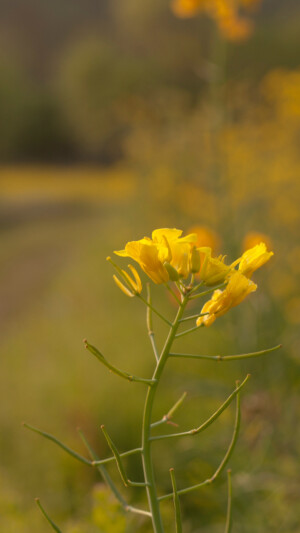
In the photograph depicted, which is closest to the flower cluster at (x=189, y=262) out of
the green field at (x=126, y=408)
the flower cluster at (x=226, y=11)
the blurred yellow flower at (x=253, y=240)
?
the blurred yellow flower at (x=253, y=240)

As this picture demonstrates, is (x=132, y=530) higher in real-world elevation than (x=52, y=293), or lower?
higher

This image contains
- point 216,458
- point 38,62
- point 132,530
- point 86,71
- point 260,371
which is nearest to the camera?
point 132,530

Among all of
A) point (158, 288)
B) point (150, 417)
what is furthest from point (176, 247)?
point (158, 288)

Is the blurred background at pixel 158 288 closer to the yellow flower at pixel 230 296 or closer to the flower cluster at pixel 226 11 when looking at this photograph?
the flower cluster at pixel 226 11

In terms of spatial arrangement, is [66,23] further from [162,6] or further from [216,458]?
[216,458]

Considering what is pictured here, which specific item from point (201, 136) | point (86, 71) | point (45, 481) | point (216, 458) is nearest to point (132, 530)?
point (216, 458)

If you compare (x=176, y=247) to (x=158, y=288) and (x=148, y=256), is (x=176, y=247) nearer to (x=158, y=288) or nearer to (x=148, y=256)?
(x=148, y=256)
